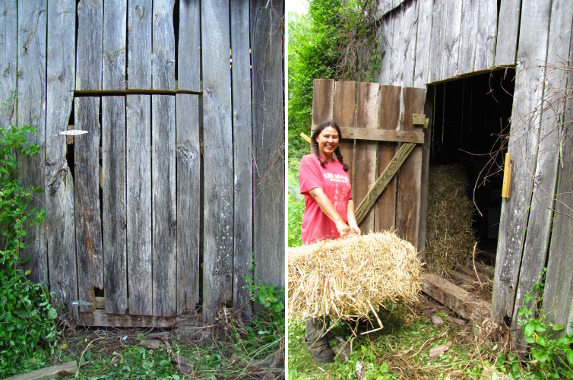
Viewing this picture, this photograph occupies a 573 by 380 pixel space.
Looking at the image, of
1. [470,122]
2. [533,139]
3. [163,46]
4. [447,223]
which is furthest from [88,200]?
[470,122]

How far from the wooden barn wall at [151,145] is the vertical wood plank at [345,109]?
552 millimetres

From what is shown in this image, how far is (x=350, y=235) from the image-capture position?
117 inches

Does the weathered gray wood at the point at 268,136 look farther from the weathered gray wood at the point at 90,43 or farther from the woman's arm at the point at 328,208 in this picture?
the weathered gray wood at the point at 90,43

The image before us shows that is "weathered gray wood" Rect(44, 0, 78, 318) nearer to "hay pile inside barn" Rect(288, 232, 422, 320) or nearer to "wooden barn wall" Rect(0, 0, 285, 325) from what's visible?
"wooden barn wall" Rect(0, 0, 285, 325)

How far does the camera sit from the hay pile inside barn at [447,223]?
4.60 metres

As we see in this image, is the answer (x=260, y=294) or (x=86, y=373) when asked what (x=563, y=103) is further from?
(x=86, y=373)

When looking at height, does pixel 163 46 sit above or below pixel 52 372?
above

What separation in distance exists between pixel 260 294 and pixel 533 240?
202 cm

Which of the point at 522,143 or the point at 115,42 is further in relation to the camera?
the point at 115,42

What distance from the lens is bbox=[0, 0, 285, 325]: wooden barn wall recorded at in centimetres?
336

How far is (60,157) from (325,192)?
2.22 m

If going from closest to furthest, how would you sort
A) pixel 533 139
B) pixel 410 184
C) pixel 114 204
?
1. pixel 533 139
2. pixel 114 204
3. pixel 410 184

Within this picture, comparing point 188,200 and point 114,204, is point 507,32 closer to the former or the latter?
point 188,200

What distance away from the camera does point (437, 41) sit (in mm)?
3873
